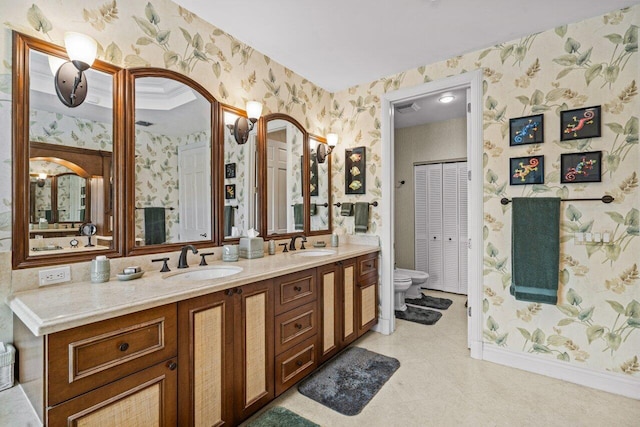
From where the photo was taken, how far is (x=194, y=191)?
6.89ft

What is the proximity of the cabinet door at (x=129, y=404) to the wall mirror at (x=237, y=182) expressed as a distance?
1.11m

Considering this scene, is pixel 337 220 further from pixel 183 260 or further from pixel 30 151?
pixel 30 151

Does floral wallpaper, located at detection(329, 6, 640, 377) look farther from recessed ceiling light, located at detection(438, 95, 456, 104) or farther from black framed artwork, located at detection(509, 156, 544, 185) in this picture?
recessed ceiling light, located at detection(438, 95, 456, 104)

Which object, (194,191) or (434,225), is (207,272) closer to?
(194,191)

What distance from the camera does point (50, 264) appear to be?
4.83 ft

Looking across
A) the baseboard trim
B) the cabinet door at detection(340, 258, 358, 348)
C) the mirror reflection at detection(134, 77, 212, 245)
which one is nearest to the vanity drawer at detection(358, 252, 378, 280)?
the cabinet door at detection(340, 258, 358, 348)

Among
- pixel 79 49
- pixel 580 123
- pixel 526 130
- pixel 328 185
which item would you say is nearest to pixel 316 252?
pixel 328 185

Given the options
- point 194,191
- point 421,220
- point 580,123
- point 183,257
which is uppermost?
point 580,123

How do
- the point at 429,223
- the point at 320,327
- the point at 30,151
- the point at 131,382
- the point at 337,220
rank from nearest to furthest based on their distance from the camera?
the point at 131,382 < the point at 30,151 < the point at 320,327 < the point at 337,220 < the point at 429,223

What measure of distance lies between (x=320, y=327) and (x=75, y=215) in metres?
1.71

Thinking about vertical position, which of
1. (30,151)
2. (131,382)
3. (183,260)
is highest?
(30,151)

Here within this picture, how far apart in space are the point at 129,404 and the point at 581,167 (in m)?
3.04

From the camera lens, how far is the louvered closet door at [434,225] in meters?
4.55

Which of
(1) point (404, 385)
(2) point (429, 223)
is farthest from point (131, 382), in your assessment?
(2) point (429, 223)
